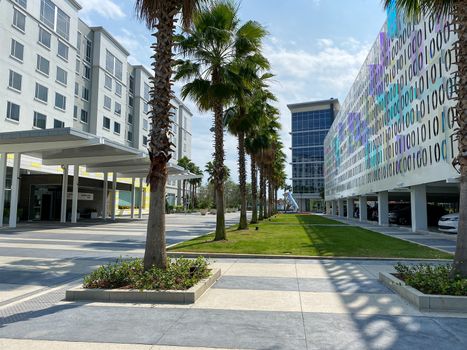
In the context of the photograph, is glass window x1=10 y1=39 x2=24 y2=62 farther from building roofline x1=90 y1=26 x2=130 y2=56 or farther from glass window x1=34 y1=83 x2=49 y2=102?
building roofline x1=90 y1=26 x2=130 y2=56

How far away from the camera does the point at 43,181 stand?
114 feet

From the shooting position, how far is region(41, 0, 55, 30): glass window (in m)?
37.6

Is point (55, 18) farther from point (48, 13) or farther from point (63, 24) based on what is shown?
point (63, 24)

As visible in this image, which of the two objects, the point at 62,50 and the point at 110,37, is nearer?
the point at 62,50

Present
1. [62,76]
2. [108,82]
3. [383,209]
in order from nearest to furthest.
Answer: [383,209] → [62,76] → [108,82]

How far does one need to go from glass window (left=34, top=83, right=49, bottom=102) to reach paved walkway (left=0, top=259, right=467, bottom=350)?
33363 millimetres

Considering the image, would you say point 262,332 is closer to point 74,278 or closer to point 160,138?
point 160,138

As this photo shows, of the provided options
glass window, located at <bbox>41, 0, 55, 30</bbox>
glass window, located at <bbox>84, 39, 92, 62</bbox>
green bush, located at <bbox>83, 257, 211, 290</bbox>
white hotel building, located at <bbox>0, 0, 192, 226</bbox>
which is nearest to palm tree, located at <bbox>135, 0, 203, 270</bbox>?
green bush, located at <bbox>83, 257, 211, 290</bbox>

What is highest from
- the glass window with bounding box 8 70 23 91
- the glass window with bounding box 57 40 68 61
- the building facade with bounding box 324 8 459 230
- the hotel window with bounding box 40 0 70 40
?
the hotel window with bounding box 40 0 70 40

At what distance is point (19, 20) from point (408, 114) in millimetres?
32425

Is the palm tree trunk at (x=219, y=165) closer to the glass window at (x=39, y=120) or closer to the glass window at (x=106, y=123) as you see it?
the glass window at (x=39, y=120)

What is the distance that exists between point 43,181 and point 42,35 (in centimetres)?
1402

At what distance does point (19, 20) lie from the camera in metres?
34.2

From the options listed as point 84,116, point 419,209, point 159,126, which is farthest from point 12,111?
point 419,209
